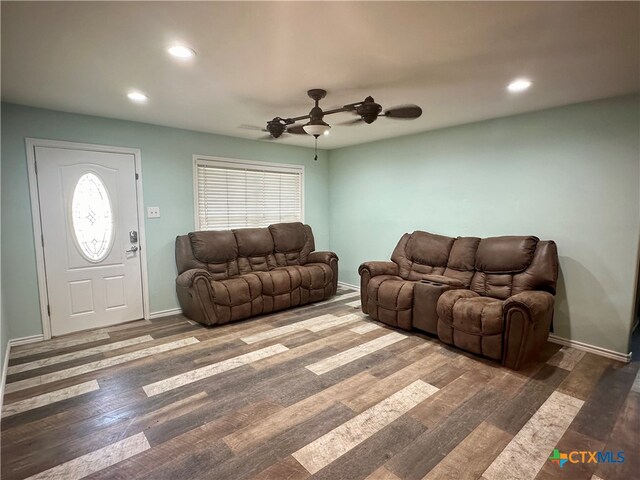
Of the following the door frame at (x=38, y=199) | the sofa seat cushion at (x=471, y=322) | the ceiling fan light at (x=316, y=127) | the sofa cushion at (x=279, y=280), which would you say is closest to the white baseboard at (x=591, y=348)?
the sofa seat cushion at (x=471, y=322)

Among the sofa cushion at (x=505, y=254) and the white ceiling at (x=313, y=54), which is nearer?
the white ceiling at (x=313, y=54)

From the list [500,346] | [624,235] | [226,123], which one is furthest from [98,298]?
[624,235]

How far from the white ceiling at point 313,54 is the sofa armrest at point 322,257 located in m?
2.25

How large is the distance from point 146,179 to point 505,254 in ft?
13.7

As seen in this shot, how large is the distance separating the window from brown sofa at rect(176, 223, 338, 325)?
1.14ft

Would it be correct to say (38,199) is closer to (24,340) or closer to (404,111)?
(24,340)

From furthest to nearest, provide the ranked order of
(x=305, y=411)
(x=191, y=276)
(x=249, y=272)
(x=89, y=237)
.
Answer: (x=249, y=272), (x=191, y=276), (x=89, y=237), (x=305, y=411)

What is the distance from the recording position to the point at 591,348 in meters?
3.17

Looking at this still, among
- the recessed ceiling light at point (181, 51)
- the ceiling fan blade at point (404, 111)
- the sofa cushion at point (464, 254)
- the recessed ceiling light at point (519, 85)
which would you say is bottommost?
the sofa cushion at point (464, 254)

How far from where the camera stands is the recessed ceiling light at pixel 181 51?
202cm

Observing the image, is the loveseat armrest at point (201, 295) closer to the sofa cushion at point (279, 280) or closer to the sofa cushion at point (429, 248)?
the sofa cushion at point (279, 280)

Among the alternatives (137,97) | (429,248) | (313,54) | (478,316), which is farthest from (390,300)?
(137,97)

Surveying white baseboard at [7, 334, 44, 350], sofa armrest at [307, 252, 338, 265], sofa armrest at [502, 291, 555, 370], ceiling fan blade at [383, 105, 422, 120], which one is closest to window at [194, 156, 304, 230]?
sofa armrest at [307, 252, 338, 265]

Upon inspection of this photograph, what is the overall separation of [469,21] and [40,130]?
3934 mm
